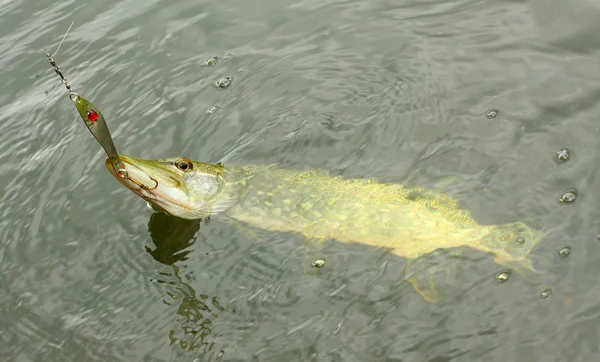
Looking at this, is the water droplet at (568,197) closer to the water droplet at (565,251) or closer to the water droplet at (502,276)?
the water droplet at (565,251)

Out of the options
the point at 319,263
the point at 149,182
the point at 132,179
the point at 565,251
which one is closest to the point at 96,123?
the point at 132,179

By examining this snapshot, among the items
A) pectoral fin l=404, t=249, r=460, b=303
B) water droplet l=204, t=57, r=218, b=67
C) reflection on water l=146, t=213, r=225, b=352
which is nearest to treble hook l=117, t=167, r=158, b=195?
reflection on water l=146, t=213, r=225, b=352

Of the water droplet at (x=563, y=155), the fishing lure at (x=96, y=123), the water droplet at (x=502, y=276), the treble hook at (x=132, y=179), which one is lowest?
the water droplet at (x=502, y=276)

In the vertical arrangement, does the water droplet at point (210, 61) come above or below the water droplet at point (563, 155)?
above

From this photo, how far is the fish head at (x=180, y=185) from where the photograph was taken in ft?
16.3

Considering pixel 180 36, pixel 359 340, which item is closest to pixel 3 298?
pixel 359 340

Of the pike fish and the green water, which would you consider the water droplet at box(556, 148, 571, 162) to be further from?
the pike fish

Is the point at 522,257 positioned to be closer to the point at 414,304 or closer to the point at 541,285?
the point at 541,285

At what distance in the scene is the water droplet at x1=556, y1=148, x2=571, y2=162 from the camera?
496cm

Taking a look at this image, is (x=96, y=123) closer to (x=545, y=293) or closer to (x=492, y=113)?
(x=545, y=293)

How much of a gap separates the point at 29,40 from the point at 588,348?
284 inches

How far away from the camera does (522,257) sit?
4398 millimetres

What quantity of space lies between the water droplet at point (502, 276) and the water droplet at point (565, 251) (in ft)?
1.23

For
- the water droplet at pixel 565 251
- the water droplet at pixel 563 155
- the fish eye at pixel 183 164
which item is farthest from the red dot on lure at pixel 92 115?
the water droplet at pixel 563 155
